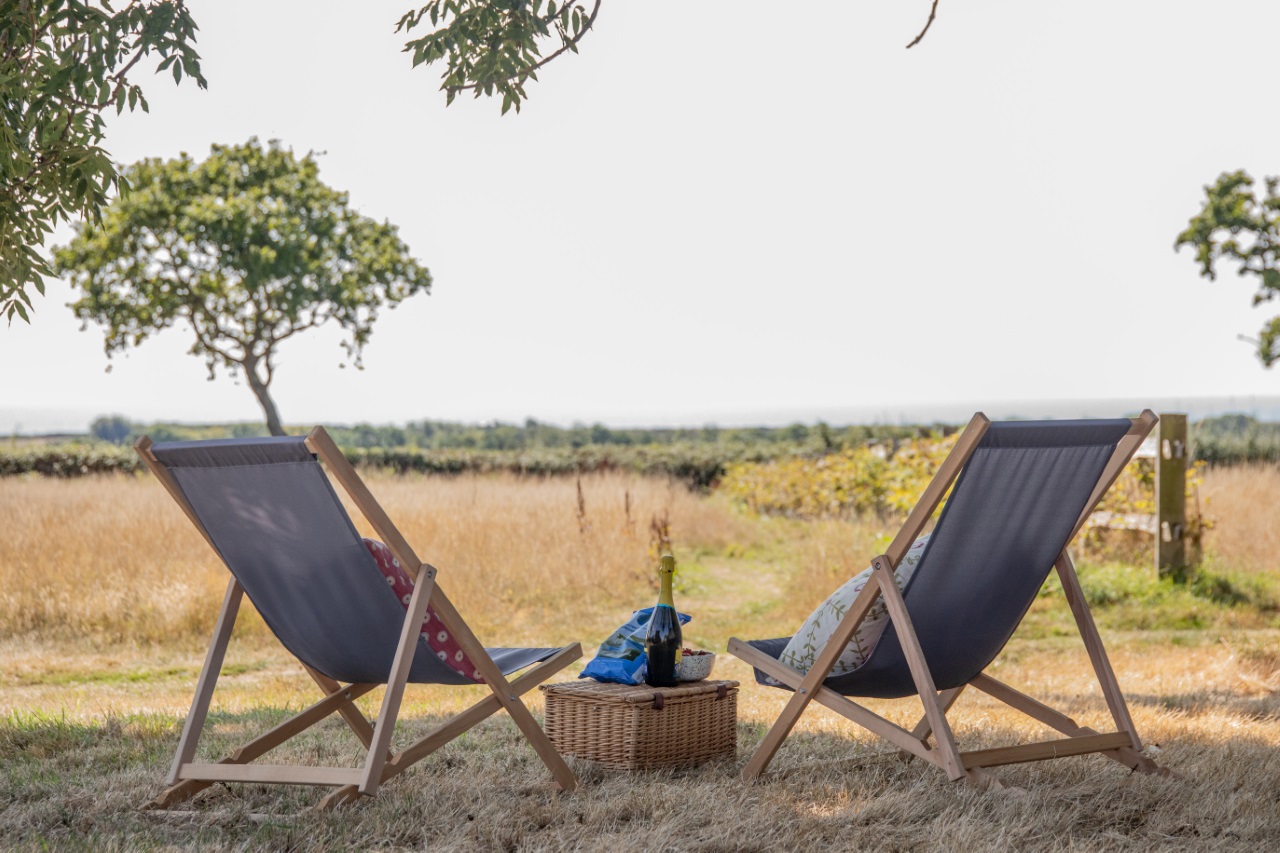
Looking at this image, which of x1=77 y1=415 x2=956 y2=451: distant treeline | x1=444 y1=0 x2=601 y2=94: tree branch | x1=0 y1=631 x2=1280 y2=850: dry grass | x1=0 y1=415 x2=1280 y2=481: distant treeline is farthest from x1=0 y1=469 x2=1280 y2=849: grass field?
x1=77 y1=415 x2=956 y2=451: distant treeline

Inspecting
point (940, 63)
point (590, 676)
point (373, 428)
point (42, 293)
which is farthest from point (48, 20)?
point (373, 428)

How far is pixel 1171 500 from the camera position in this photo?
701cm

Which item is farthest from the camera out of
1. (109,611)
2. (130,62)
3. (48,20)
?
(109,611)

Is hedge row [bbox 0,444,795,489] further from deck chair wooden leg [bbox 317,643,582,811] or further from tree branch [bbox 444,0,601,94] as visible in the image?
deck chair wooden leg [bbox 317,643,582,811]

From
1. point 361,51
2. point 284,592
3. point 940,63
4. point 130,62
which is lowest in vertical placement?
point 284,592

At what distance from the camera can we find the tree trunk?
15.8 m

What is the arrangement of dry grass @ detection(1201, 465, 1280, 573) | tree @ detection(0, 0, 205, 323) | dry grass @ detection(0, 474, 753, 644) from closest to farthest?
1. tree @ detection(0, 0, 205, 323)
2. dry grass @ detection(0, 474, 753, 644)
3. dry grass @ detection(1201, 465, 1280, 573)

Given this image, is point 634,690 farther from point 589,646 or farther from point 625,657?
point 589,646

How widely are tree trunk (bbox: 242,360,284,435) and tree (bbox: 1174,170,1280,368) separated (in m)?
14.0

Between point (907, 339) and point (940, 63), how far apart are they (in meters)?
23.8

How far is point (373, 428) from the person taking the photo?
21.6 metres

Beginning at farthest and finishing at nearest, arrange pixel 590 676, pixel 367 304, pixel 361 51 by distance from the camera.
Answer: pixel 367 304
pixel 361 51
pixel 590 676

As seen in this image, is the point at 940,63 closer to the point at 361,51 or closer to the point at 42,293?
the point at 361,51

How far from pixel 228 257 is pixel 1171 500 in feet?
42.4
